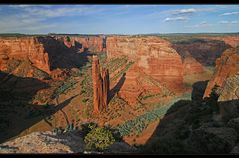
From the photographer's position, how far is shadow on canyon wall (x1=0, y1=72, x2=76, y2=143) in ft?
119

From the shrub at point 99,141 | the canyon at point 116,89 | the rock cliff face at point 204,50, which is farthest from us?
the rock cliff face at point 204,50

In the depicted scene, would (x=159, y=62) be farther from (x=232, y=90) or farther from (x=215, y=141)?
(x=215, y=141)

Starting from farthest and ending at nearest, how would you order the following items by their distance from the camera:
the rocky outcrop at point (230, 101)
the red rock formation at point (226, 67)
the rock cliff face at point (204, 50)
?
the rock cliff face at point (204, 50) → the red rock formation at point (226, 67) → the rocky outcrop at point (230, 101)

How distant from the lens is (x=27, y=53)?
57.7 m

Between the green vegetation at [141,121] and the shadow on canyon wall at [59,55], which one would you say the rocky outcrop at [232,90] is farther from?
the shadow on canyon wall at [59,55]

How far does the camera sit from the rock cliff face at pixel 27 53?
57.0 m

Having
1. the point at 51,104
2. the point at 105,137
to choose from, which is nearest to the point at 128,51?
the point at 51,104

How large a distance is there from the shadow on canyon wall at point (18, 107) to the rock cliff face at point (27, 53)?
16.4 ft

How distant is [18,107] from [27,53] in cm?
1648

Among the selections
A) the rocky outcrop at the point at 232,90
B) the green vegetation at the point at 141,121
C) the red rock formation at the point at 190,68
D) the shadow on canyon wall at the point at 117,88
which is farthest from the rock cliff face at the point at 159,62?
the rocky outcrop at the point at 232,90

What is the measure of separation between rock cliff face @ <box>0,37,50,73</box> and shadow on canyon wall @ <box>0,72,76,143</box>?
5.00 m

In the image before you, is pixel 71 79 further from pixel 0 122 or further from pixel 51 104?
pixel 0 122

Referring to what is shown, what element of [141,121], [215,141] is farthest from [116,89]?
[215,141]

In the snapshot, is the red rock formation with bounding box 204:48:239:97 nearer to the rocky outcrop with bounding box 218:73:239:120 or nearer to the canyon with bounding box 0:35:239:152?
the canyon with bounding box 0:35:239:152
